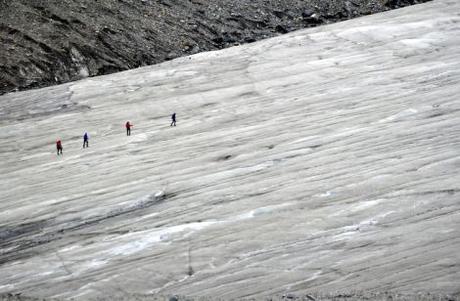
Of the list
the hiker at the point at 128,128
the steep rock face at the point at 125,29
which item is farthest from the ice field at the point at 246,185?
the steep rock face at the point at 125,29

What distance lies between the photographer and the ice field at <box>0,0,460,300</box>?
13836 mm

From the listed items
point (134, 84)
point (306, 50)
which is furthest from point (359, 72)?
point (134, 84)

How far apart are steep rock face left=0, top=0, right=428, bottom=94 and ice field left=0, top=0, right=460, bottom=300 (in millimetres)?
6630

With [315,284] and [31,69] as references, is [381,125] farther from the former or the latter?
[31,69]

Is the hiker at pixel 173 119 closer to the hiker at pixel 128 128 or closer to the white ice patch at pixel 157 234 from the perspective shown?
the hiker at pixel 128 128

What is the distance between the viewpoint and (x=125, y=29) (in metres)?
44.1

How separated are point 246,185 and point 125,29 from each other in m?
28.9


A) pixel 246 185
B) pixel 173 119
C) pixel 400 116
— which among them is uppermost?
pixel 246 185

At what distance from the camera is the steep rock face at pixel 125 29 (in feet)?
128

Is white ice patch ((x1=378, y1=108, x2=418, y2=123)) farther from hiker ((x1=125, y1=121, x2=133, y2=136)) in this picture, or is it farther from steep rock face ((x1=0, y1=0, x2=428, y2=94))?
steep rock face ((x1=0, y1=0, x2=428, y2=94))

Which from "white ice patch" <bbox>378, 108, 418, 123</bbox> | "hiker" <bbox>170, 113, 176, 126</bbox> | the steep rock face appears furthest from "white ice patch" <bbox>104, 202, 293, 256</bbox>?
the steep rock face

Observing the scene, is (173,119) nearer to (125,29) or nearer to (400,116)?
(400,116)

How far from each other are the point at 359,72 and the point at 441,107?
27.3 feet

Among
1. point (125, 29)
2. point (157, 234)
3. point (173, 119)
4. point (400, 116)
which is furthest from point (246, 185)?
point (125, 29)
